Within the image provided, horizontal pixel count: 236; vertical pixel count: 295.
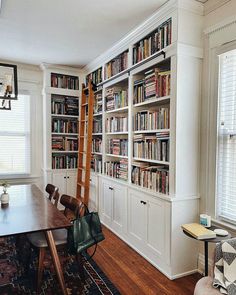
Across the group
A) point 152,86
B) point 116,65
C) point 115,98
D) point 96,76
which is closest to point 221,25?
point 152,86

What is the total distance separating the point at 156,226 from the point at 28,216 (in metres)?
1.27

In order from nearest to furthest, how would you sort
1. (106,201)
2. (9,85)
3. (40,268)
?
(40,268) → (9,85) → (106,201)

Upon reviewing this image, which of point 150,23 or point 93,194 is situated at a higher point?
point 150,23

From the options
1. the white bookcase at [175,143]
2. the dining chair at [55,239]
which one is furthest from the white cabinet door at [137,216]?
the dining chair at [55,239]

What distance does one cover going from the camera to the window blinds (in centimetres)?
212

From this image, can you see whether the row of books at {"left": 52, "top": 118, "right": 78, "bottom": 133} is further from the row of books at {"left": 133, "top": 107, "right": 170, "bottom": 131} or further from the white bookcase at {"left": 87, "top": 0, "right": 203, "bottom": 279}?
the white bookcase at {"left": 87, "top": 0, "right": 203, "bottom": 279}

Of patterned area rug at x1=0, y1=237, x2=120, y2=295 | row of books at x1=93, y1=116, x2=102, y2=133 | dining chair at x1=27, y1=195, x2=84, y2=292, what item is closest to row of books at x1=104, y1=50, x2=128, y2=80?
row of books at x1=93, y1=116, x2=102, y2=133

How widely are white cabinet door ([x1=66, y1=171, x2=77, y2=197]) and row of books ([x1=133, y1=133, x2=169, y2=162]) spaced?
6.11ft

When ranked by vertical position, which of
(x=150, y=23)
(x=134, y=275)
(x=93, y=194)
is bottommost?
(x=134, y=275)

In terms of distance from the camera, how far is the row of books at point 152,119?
2438 mm

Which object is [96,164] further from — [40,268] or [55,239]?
[40,268]

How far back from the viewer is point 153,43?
8.41 feet

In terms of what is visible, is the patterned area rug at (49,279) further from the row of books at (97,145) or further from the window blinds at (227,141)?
the row of books at (97,145)

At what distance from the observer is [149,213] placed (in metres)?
2.60
